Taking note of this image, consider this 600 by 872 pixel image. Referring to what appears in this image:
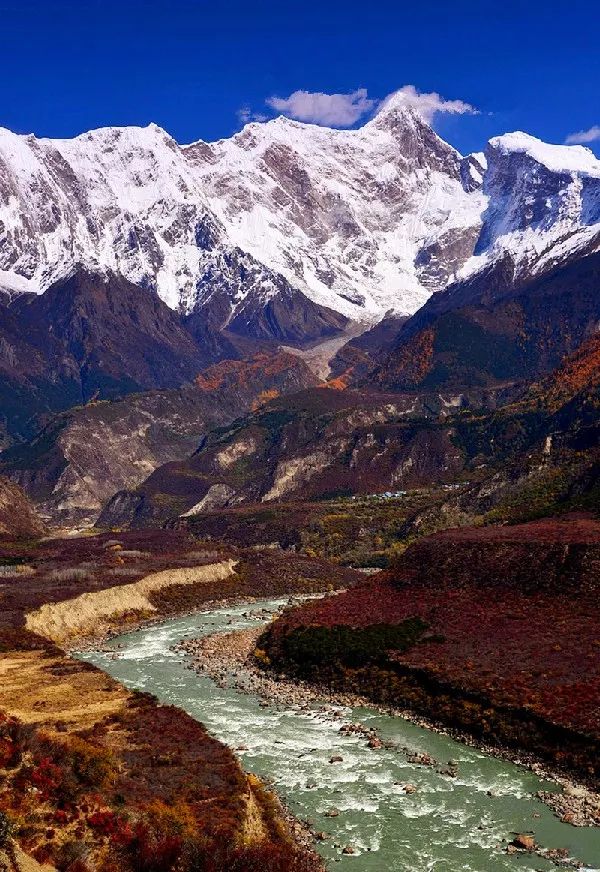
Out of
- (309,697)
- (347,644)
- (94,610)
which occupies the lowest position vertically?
(309,697)

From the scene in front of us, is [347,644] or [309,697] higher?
[347,644]

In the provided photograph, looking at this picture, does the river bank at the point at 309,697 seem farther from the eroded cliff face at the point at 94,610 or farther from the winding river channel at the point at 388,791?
the eroded cliff face at the point at 94,610

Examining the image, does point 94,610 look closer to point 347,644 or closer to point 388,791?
point 347,644

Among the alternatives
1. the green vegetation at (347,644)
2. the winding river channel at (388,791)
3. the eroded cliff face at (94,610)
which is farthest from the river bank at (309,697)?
the eroded cliff face at (94,610)

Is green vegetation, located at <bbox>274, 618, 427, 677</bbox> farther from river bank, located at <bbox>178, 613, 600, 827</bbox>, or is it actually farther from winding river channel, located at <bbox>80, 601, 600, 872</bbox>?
winding river channel, located at <bbox>80, 601, 600, 872</bbox>

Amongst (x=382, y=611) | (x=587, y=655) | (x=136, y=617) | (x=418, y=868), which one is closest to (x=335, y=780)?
(x=418, y=868)

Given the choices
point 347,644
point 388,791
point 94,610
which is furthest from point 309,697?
point 94,610
